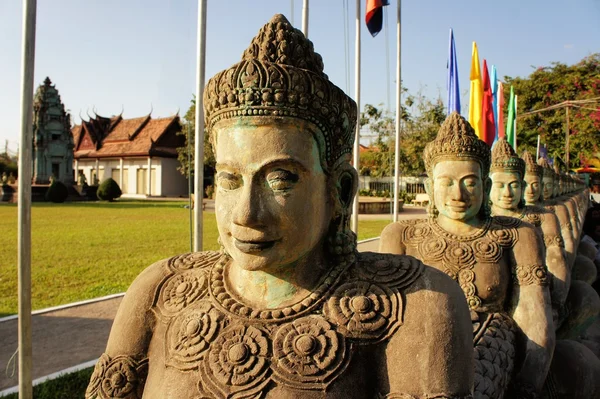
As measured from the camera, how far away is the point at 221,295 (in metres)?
1.90

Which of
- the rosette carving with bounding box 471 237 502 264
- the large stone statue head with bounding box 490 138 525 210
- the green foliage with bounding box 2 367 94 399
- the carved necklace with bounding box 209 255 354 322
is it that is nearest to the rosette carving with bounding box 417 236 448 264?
the rosette carving with bounding box 471 237 502 264

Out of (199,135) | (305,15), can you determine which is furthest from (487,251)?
(305,15)

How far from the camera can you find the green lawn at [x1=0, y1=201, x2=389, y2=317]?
318 inches

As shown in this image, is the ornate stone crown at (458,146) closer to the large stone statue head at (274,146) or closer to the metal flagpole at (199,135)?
the large stone statue head at (274,146)

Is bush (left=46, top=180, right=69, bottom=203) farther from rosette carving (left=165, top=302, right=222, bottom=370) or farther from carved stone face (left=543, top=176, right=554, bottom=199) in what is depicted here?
rosette carving (left=165, top=302, right=222, bottom=370)

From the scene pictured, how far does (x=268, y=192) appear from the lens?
1743 millimetres

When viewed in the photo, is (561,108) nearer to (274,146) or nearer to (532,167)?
(532,167)

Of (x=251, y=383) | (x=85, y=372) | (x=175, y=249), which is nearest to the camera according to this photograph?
(x=251, y=383)

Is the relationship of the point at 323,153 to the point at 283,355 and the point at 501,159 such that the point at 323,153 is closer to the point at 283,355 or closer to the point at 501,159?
the point at 283,355

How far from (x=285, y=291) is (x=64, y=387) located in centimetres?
336

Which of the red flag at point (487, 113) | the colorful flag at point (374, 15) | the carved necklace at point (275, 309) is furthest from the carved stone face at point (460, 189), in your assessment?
the red flag at point (487, 113)

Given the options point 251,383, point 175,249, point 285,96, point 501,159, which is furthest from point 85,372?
point 175,249

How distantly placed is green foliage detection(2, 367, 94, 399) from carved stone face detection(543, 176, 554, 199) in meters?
8.08

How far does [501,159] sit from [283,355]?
14.1ft
